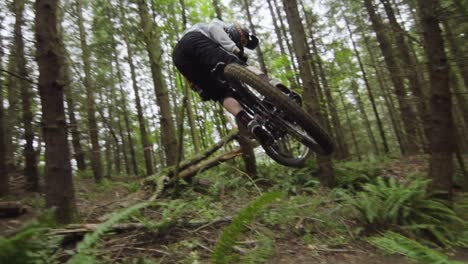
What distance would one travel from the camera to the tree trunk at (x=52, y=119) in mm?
4160

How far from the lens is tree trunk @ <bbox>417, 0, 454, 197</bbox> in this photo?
5391 mm

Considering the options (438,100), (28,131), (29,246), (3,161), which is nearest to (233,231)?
(29,246)

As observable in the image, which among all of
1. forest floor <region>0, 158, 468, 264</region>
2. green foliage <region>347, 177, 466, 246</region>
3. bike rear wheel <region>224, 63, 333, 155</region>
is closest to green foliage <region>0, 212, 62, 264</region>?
forest floor <region>0, 158, 468, 264</region>

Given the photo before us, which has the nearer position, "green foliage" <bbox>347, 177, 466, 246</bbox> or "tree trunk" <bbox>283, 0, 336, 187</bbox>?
"green foliage" <bbox>347, 177, 466, 246</bbox>

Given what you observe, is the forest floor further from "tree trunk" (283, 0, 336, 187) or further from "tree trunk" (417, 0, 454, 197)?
"tree trunk" (417, 0, 454, 197)

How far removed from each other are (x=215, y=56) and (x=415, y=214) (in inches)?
158

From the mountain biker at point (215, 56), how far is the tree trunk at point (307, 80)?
231 cm

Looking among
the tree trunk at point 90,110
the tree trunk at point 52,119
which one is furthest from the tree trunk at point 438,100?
the tree trunk at point 90,110

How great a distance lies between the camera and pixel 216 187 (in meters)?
7.13

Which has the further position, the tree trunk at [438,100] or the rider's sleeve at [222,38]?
the tree trunk at [438,100]

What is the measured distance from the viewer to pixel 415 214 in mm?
5438

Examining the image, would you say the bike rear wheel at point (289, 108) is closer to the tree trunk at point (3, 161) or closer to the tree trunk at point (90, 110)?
the tree trunk at point (3, 161)

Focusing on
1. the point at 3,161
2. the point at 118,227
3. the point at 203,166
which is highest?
the point at 3,161

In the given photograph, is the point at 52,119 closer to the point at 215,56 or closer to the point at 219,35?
the point at 215,56
